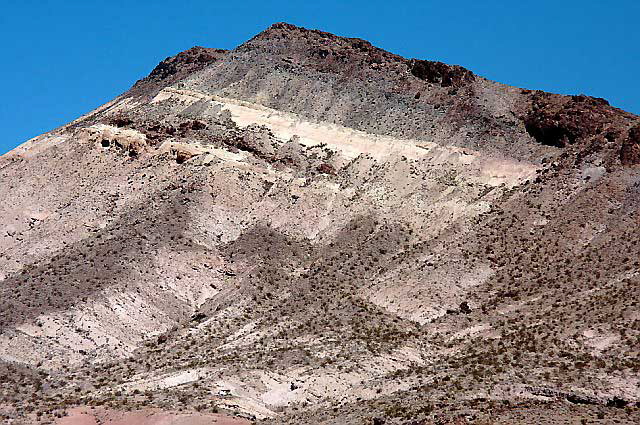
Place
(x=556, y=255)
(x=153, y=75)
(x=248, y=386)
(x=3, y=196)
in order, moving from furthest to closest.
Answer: (x=153, y=75) < (x=3, y=196) < (x=556, y=255) < (x=248, y=386)

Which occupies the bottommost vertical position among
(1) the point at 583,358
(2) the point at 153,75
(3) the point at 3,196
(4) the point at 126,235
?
(1) the point at 583,358

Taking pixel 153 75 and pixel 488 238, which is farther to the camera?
pixel 153 75

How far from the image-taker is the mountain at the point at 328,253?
42875 millimetres

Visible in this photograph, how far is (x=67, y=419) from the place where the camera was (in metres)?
39.0

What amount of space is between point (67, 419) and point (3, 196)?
25.4 meters

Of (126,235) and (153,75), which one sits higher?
(153,75)

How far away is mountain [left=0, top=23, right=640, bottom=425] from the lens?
42875mm

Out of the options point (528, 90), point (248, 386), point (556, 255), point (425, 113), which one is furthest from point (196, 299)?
point (528, 90)

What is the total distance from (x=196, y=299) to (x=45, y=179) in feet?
51.9

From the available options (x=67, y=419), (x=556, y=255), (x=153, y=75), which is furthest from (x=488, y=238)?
(x=153, y=75)

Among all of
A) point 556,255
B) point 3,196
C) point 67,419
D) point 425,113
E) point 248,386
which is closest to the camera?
point 67,419

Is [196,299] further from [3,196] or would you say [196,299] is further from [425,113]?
[425,113]

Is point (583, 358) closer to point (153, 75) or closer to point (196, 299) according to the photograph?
point (196, 299)

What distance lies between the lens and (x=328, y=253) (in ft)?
186
